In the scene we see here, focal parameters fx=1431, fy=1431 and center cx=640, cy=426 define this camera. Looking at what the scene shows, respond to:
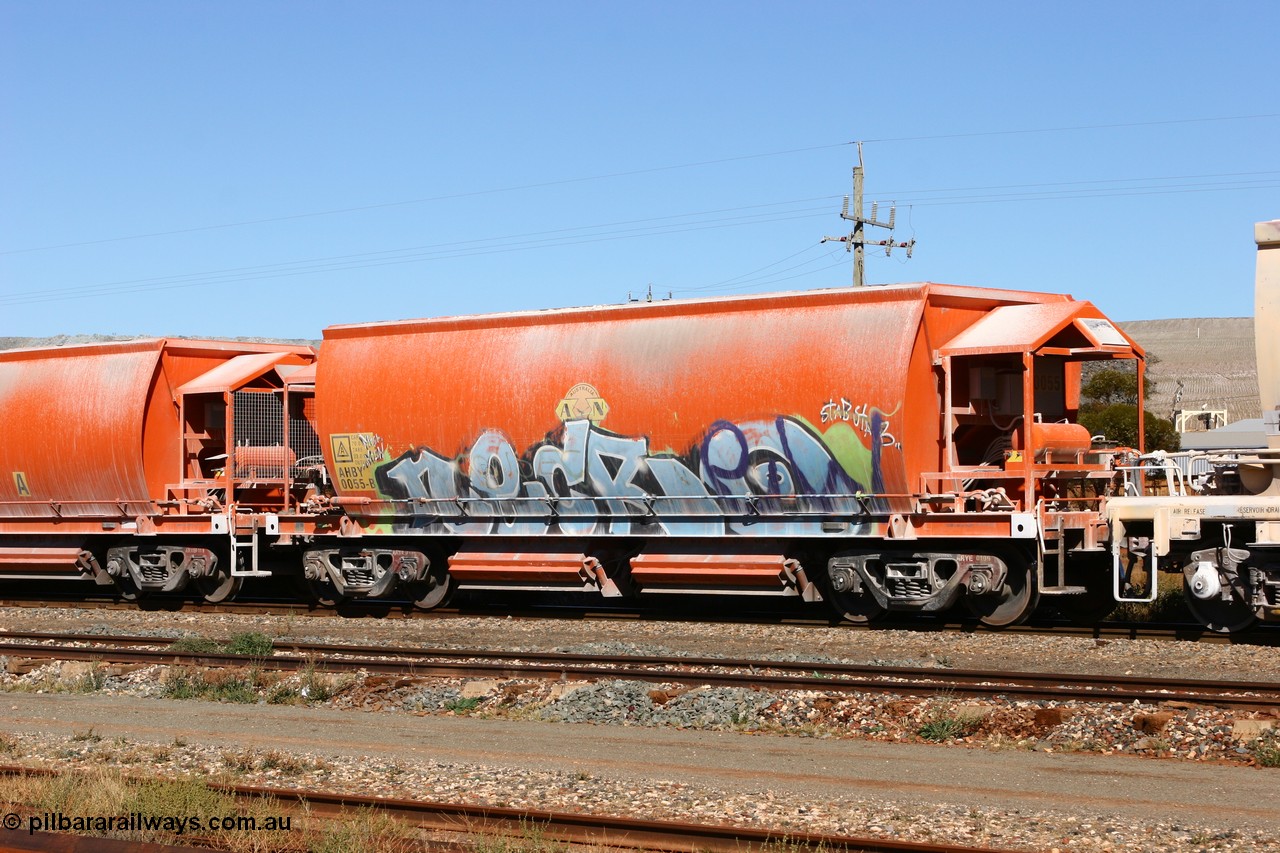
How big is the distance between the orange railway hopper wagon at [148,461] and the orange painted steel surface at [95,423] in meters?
0.02

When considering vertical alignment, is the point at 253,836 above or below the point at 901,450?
below

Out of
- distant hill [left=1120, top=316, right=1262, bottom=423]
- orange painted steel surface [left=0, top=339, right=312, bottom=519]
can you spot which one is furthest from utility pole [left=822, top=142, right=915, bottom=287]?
distant hill [left=1120, top=316, right=1262, bottom=423]

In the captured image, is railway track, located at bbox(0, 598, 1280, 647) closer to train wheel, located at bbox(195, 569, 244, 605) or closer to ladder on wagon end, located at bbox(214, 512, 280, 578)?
train wheel, located at bbox(195, 569, 244, 605)

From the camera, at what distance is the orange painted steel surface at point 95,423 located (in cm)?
2312

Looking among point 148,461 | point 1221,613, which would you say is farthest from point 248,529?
point 1221,613

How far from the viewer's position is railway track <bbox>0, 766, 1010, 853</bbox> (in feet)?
25.4

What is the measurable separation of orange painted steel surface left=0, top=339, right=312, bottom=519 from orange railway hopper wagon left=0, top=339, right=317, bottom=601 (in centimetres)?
2

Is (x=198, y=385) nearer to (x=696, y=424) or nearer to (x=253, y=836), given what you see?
(x=696, y=424)

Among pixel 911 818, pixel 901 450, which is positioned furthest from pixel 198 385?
pixel 911 818

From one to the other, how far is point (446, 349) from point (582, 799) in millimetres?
12084

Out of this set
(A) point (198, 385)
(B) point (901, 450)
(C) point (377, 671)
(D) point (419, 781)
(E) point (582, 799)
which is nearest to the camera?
(E) point (582, 799)

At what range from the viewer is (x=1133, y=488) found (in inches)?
667

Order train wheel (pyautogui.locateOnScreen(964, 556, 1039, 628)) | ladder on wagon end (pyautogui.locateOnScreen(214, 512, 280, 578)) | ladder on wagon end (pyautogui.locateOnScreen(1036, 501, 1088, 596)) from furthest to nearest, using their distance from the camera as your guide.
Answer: ladder on wagon end (pyautogui.locateOnScreen(214, 512, 280, 578)) < train wheel (pyautogui.locateOnScreen(964, 556, 1039, 628)) < ladder on wagon end (pyautogui.locateOnScreen(1036, 501, 1088, 596))

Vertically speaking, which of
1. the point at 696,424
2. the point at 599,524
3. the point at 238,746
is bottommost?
the point at 238,746
